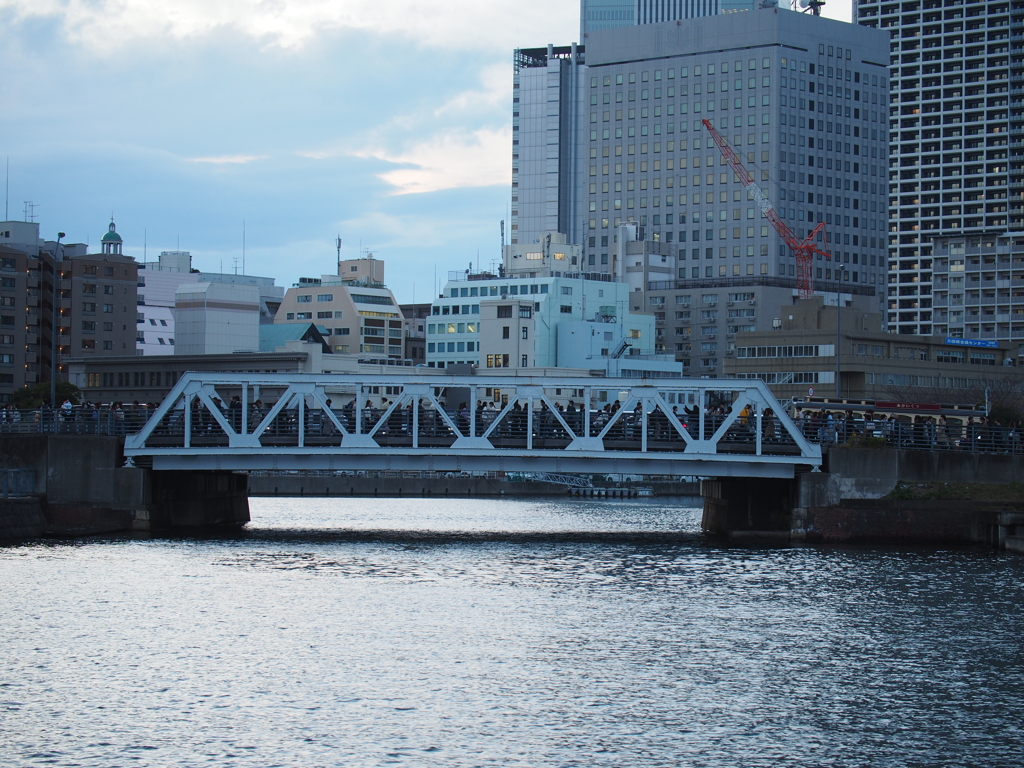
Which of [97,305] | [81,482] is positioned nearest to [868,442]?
[81,482]

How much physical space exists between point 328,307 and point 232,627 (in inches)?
5857

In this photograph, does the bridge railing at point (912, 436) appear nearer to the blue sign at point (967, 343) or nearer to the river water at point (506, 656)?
the river water at point (506, 656)

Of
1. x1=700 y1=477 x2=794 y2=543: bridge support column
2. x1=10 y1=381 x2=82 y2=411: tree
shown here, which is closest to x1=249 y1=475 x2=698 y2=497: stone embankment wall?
x1=10 y1=381 x2=82 y2=411: tree

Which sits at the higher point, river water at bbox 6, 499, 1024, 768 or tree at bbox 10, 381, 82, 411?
tree at bbox 10, 381, 82, 411

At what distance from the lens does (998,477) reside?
60.3 metres

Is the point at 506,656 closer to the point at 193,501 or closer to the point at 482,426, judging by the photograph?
the point at 482,426

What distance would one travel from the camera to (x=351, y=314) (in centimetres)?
18412

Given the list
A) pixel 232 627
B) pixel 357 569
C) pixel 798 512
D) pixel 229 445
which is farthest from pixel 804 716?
pixel 229 445

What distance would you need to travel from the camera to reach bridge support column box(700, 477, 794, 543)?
62.2 meters

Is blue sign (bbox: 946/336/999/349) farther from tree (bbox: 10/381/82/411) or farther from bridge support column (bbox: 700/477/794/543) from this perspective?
bridge support column (bbox: 700/477/794/543)

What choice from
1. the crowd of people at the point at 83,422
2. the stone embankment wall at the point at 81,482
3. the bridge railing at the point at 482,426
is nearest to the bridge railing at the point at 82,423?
the crowd of people at the point at 83,422

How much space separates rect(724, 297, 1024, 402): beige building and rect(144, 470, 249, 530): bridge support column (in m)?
83.7

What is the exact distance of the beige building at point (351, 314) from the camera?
183875 millimetres

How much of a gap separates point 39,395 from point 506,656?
10408 centimetres
